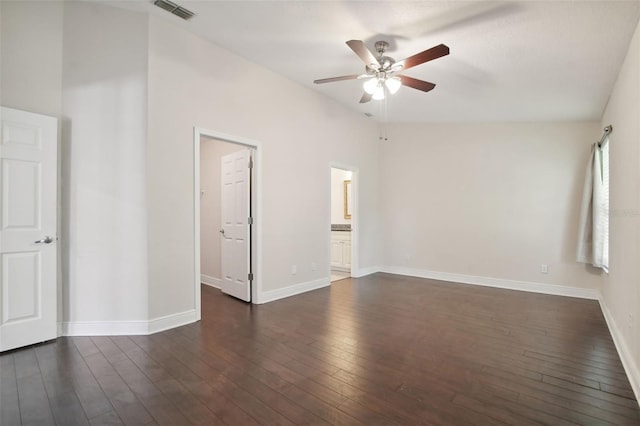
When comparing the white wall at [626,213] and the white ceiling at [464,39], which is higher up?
the white ceiling at [464,39]

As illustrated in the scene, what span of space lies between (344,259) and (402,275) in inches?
47.0

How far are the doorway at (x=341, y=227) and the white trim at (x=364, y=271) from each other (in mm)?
171

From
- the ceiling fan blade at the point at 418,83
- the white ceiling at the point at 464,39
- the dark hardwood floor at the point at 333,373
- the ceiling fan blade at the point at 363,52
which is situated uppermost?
the white ceiling at the point at 464,39

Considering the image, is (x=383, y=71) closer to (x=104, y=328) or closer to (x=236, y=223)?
(x=236, y=223)

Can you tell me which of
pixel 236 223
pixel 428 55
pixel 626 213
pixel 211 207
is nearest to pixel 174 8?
pixel 428 55

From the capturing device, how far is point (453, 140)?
5.68m

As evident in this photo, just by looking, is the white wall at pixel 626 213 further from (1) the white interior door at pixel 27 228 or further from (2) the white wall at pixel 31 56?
(2) the white wall at pixel 31 56

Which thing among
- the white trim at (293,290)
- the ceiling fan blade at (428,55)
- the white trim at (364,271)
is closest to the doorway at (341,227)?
the white trim at (364,271)

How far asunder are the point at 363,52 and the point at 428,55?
0.56 m

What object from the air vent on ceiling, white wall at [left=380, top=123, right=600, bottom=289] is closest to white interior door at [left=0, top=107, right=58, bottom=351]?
the air vent on ceiling

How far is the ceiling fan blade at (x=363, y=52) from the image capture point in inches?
103

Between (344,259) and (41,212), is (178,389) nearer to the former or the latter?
(41,212)

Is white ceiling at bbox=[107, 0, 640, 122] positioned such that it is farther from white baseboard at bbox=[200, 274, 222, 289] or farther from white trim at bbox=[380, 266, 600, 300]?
white baseboard at bbox=[200, 274, 222, 289]

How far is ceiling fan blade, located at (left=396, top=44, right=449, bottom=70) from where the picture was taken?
2.48 m
